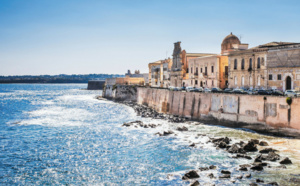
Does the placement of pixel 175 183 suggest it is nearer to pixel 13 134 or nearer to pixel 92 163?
pixel 92 163

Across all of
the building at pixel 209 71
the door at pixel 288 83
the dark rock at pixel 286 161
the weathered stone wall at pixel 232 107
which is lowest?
the dark rock at pixel 286 161

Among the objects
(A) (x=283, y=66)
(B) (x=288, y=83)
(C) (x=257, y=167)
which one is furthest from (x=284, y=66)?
(C) (x=257, y=167)

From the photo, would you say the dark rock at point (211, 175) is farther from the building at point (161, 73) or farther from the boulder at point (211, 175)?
the building at point (161, 73)

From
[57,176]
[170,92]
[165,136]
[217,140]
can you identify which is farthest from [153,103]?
[57,176]

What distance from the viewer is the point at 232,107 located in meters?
35.4

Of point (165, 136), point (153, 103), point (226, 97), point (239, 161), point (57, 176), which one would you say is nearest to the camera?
point (57, 176)

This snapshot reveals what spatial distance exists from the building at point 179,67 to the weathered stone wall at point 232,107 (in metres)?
9.65

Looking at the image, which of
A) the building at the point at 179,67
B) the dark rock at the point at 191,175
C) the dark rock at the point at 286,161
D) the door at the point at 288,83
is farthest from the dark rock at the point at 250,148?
the building at the point at 179,67

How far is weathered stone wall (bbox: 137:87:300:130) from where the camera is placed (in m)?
29.7

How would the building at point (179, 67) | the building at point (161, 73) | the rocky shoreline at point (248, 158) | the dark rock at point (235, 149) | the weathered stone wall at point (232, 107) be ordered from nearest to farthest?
the rocky shoreline at point (248, 158) < the dark rock at point (235, 149) < the weathered stone wall at point (232, 107) < the building at point (179, 67) < the building at point (161, 73)

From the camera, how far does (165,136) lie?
1227 inches

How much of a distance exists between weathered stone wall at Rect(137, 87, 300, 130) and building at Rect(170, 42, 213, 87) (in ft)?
31.6

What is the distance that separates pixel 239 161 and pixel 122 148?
10.6 meters

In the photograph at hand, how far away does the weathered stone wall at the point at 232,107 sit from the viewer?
29703 millimetres
